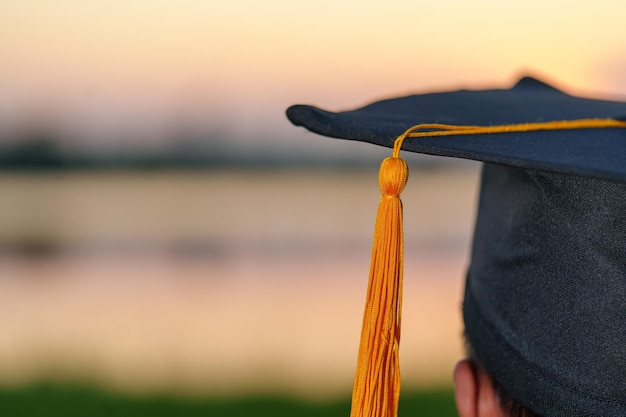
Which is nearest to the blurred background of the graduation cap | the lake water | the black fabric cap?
the lake water

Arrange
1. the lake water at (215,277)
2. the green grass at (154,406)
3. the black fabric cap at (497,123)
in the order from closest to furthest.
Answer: the black fabric cap at (497,123) < the green grass at (154,406) < the lake water at (215,277)

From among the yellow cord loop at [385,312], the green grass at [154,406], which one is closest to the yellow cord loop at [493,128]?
the yellow cord loop at [385,312]

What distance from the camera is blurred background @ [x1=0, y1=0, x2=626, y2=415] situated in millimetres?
2758

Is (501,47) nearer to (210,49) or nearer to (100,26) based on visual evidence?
(210,49)

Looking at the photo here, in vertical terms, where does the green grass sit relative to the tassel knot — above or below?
below

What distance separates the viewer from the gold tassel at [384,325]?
0.82 meters

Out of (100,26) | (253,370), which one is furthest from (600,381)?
(100,26)

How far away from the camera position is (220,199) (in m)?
3.61

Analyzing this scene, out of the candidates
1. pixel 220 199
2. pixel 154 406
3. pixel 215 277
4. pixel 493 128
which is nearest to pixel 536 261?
pixel 493 128

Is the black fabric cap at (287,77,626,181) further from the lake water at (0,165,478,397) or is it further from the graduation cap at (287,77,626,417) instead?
the lake water at (0,165,478,397)

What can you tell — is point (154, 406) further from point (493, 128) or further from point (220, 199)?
point (493, 128)

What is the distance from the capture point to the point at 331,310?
2941 mm

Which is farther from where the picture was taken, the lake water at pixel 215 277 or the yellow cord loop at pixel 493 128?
the lake water at pixel 215 277

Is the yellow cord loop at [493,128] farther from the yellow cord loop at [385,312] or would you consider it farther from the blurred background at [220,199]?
the blurred background at [220,199]
